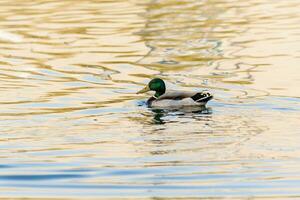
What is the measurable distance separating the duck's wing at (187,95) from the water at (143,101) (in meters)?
0.17

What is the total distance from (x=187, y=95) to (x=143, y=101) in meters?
1.02

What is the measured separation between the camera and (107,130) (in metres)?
13.9

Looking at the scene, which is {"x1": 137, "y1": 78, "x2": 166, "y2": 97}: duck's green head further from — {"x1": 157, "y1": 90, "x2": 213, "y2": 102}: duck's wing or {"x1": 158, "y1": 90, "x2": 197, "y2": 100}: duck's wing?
{"x1": 158, "y1": 90, "x2": 197, "y2": 100}: duck's wing

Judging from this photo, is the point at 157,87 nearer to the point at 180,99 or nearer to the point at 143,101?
the point at 143,101

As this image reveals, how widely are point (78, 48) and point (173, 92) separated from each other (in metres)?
6.12

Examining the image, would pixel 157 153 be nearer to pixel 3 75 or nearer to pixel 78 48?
pixel 3 75

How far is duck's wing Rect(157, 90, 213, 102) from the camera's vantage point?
51.4 ft

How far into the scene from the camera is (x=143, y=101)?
54.8 feet

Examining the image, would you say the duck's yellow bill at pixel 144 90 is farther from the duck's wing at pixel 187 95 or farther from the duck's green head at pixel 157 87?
the duck's wing at pixel 187 95

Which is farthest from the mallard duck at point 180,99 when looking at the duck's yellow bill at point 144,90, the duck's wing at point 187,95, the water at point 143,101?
the duck's yellow bill at point 144,90

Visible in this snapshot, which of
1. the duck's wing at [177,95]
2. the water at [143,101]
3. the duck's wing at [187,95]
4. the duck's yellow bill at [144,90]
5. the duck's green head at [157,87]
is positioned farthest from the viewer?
the duck's yellow bill at [144,90]

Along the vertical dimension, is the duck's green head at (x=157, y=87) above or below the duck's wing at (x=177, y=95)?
above

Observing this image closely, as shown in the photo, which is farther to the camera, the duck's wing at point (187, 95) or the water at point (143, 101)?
the duck's wing at point (187, 95)

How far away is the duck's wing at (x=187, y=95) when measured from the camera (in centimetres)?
1566
